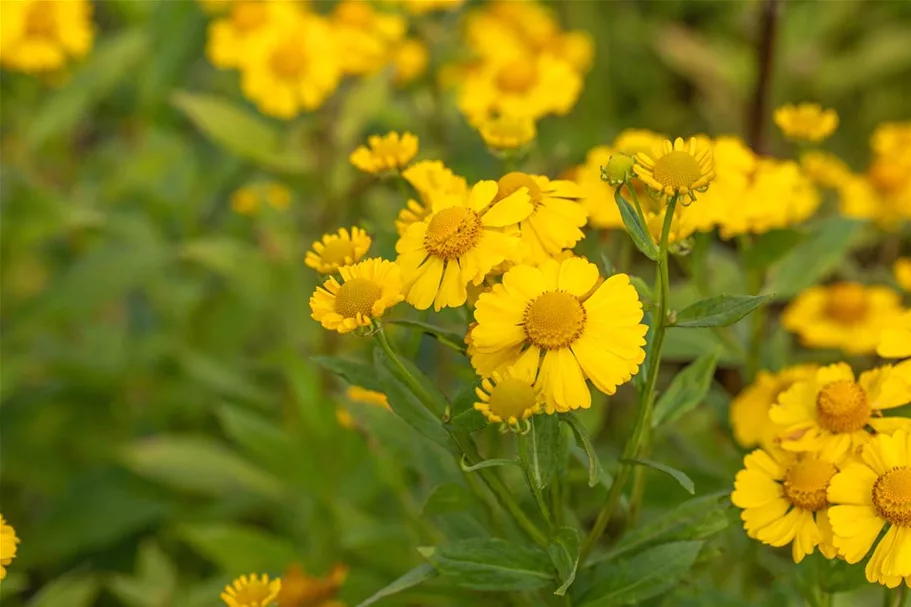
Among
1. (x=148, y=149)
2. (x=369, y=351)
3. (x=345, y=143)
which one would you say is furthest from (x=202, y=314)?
(x=369, y=351)

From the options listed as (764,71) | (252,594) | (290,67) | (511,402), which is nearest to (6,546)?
(252,594)

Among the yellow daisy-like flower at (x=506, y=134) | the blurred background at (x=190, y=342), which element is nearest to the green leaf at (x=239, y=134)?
the blurred background at (x=190, y=342)

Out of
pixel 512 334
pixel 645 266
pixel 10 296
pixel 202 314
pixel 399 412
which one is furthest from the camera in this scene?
pixel 645 266

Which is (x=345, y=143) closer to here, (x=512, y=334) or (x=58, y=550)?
(x=58, y=550)

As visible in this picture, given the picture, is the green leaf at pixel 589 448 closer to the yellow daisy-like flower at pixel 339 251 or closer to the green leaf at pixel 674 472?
the green leaf at pixel 674 472

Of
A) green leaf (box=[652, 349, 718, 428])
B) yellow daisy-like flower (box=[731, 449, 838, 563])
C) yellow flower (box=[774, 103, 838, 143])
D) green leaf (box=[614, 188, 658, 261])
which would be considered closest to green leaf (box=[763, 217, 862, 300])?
yellow flower (box=[774, 103, 838, 143])
